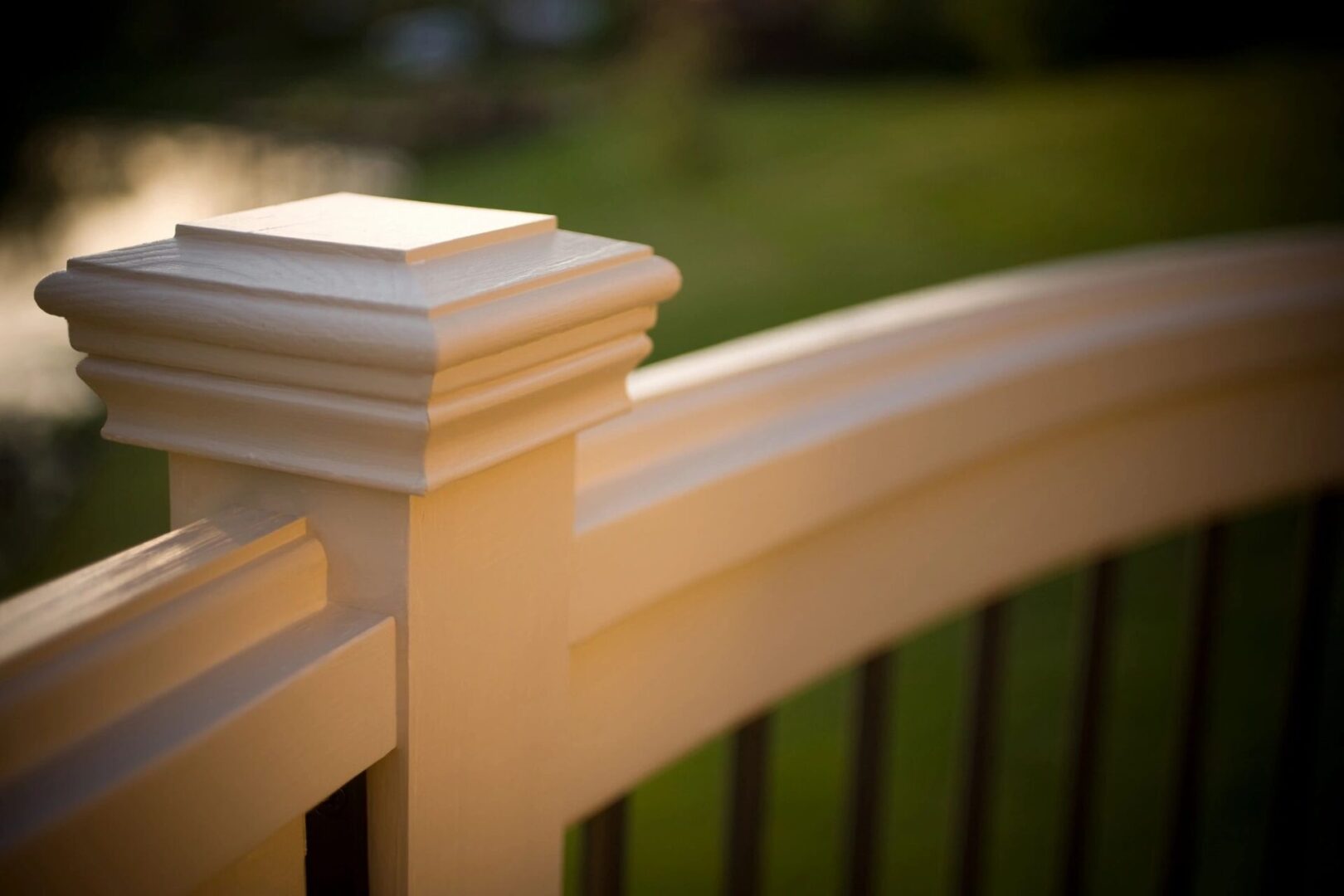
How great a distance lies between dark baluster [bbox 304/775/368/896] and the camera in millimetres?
545

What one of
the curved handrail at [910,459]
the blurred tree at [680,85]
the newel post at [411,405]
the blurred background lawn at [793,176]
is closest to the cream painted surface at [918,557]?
the curved handrail at [910,459]

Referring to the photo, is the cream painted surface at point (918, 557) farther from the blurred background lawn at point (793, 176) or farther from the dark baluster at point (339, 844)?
the blurred background lawn at point (793, 176)

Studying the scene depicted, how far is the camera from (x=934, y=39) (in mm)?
10109

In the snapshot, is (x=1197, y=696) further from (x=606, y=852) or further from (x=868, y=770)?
(x=606, y=852)

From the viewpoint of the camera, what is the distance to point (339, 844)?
0.55 m

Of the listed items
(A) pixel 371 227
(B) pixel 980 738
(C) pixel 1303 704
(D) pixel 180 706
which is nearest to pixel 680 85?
(C) pixel 1303 704

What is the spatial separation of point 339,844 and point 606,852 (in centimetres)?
Result: 31

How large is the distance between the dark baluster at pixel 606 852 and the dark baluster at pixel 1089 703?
1.58ft

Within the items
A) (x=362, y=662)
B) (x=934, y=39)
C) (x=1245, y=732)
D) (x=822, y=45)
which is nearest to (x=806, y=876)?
(x=1245, y=732)

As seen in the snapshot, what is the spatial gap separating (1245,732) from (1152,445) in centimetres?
331

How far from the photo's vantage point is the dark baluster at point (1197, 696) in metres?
1.17

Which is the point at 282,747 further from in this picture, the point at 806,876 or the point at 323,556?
the point at 806,876

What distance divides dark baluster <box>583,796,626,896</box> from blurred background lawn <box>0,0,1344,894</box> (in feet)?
6.18

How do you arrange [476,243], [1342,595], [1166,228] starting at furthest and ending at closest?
[1166,228] < [1342,595] < [476,243]
